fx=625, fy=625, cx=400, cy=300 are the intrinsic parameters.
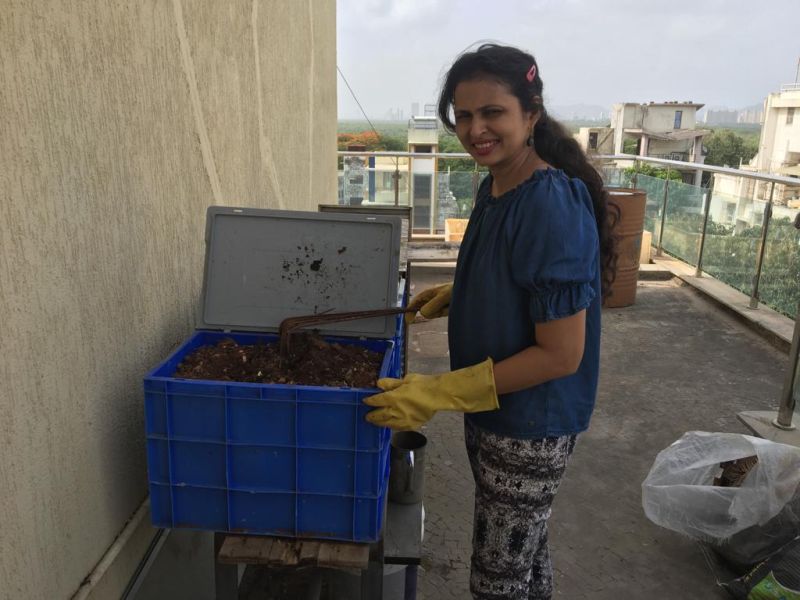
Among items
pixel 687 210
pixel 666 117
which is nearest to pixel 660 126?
pixel 666 117

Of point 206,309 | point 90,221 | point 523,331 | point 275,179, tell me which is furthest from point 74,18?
point 275,179

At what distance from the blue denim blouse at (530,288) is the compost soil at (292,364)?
296 mm

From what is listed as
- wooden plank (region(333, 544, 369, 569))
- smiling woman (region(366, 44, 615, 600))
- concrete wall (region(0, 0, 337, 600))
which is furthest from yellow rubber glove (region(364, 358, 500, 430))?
concrete wall (region(0, 0, 337, 600))

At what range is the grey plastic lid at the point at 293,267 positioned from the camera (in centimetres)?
200

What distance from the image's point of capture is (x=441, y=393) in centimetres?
163

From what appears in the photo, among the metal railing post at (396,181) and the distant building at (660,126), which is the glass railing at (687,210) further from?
the distant building at (660,126)

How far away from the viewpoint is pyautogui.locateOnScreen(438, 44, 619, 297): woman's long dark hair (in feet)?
5.32

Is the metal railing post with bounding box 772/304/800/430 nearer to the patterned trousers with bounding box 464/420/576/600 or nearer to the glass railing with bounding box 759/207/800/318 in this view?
the patterned trousers with bounding box 464/420/576/600

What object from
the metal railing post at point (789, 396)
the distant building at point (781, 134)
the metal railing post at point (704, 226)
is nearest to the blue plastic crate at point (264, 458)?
the metal railing post at point (789, 396)

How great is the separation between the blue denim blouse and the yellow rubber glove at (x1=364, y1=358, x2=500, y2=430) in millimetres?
117

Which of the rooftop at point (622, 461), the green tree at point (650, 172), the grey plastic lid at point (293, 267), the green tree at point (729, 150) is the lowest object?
the rooftop at point (622, 461)

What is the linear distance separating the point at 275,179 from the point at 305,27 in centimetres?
169

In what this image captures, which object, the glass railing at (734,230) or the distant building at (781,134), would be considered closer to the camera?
the glass railing at (734,230)

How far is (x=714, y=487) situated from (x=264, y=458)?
219 cm
